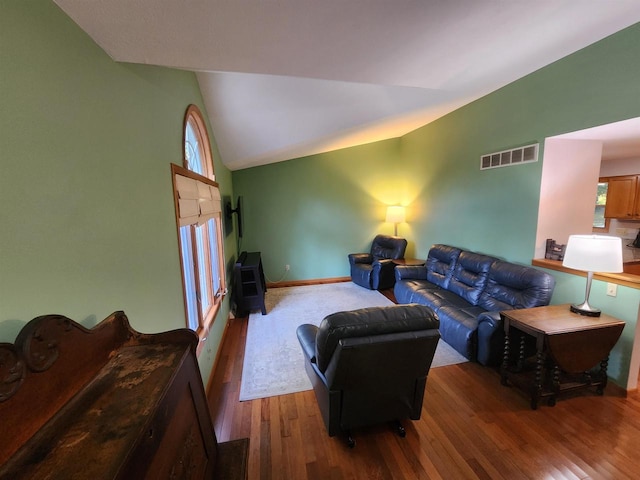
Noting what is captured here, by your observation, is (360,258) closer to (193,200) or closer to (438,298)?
(438,298)

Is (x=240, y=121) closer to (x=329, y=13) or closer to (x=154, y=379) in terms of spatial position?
(x=329, y=13)

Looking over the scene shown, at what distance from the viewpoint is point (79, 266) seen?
842 millimetres

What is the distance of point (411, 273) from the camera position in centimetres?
403

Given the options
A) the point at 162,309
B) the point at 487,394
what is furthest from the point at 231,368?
the point at 487,394

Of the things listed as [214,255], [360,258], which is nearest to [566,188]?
[360,258]

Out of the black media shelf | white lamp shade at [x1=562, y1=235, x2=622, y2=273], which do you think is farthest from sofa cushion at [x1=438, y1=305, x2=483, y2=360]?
the black media shelf

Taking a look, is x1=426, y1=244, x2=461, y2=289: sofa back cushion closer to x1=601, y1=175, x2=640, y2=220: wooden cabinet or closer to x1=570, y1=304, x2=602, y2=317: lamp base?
x1=570, y1=304, x2=602, y2=317: lamp base

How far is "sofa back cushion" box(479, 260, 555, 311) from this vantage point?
8.21 feet

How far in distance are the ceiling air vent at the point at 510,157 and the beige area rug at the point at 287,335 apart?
2186mm

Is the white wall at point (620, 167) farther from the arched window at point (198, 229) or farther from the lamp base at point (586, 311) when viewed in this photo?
the arched window at point (198, 229)

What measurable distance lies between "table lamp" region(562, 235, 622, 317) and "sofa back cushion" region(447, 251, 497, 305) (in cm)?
98

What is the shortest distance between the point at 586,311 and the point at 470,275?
1.21 m

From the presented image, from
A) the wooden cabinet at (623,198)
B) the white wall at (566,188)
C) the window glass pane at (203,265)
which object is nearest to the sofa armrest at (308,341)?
the window glass pane at (203,265)

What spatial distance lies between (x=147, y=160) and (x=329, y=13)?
1090 mm
